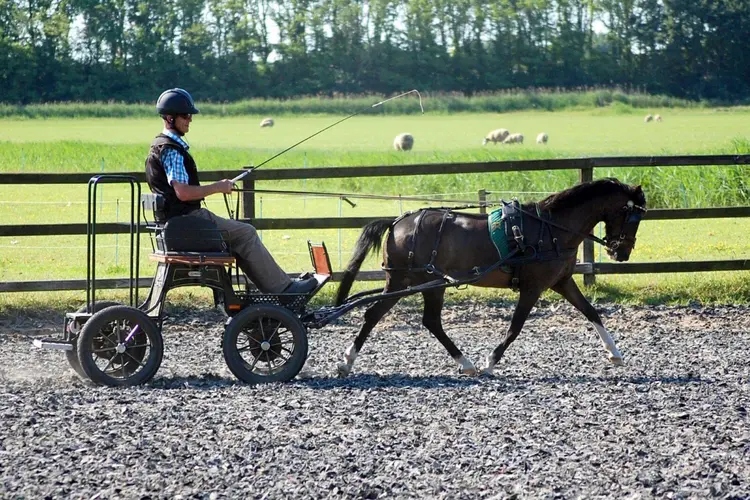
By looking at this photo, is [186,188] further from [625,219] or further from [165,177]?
[625,219]

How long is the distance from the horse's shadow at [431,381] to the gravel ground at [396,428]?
0.07 feet

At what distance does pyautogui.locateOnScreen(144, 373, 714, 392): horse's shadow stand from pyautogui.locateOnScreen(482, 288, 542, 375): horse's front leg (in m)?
0.14

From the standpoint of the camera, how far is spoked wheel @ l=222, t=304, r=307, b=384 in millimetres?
7410

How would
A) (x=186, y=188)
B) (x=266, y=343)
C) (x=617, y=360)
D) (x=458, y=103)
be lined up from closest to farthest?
(x=186, y=188)
(x=266, y=343)
(x=617, y=360)
(x=458, y=103)

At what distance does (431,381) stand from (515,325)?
91 cm

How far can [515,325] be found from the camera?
8.05 meters

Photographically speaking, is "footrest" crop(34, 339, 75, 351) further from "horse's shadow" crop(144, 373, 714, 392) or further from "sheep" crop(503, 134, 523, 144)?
"sheep" crop(503, 134, 523, 144)

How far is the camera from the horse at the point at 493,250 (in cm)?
802

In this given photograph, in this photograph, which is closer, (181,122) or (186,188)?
(186,188)

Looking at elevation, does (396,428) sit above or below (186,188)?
below

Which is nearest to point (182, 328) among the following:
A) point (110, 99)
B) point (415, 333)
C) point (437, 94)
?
point (415, 333)

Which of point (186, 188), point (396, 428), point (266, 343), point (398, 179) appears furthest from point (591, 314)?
point (398, 179)

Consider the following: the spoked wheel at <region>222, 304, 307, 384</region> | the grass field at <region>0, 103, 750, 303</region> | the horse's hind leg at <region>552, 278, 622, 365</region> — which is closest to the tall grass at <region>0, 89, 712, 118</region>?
the grass field at <region>0, 103, 750, 303</region>

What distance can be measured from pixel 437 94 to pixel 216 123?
47.5ft
